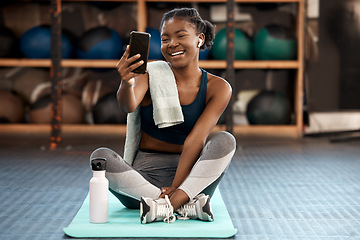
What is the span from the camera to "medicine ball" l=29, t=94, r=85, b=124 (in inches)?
203

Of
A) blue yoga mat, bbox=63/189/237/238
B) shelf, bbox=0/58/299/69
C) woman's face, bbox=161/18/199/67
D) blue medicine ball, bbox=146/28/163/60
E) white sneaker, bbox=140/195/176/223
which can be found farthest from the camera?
shelf, bbox=0/58/299/69

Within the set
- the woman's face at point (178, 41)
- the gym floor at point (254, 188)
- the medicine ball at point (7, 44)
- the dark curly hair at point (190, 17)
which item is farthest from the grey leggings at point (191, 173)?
the medicine ball at point (7, 44)

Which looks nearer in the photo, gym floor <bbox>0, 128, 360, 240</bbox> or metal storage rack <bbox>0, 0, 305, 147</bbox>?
gym floor <bbox>0, 128, 360, 240</bbox>

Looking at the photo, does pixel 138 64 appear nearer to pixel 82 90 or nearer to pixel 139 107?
pixel 139 107

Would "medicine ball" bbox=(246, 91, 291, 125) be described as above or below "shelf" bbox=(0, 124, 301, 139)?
above

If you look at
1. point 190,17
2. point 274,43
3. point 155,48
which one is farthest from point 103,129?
point 190,17

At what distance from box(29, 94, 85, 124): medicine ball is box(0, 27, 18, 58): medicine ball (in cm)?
51

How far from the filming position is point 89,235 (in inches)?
78.9

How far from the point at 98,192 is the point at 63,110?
10.4 feet

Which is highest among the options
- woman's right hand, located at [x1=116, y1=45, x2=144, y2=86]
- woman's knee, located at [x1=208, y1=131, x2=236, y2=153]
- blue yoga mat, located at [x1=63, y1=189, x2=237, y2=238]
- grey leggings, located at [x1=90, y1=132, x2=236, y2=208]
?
woman's right hand, located at [x1=116, y1=45, x2=144, y2=86]

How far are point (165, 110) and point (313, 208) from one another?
33.2 inches

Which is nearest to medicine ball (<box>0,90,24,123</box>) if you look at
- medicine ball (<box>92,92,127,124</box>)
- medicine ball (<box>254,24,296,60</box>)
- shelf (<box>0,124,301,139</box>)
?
shelf (<box>0,124,301,139</box>)

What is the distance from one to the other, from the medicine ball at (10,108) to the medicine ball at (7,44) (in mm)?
365

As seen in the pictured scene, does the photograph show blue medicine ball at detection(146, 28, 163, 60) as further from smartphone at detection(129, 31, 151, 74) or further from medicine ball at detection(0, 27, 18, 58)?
smartphone at detection(129, 31, 151, 74)
